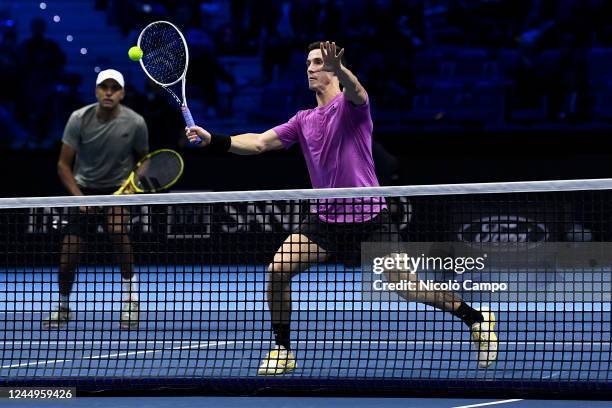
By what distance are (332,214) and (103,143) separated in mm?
2844

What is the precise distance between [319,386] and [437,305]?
821 millimetres

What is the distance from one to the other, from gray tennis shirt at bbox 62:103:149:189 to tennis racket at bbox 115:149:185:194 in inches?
4.2

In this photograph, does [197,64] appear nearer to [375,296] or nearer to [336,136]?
[375,296]

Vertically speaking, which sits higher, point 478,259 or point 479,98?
point 479,98

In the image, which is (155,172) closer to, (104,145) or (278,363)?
(104,145)

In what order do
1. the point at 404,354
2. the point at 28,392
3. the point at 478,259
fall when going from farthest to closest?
1. the point at 478,259
2. the point at 404,354
3. the point at 28,392

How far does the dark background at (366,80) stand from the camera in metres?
13.2

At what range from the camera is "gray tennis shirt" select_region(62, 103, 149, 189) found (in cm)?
812

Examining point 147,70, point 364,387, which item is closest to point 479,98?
point 147,70

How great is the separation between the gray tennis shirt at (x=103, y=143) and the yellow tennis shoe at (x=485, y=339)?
3.09 m

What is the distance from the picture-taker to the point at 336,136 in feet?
19.0

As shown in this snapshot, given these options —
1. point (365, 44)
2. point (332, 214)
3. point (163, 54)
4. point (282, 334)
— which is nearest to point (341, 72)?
point (332, 214)

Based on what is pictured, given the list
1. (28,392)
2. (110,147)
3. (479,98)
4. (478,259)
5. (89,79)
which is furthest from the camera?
(89,79)

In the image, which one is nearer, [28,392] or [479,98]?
[28,392]
